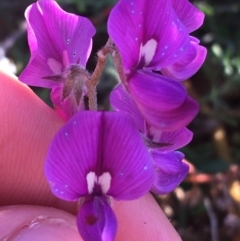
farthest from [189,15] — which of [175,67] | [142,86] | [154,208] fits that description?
[154,208]

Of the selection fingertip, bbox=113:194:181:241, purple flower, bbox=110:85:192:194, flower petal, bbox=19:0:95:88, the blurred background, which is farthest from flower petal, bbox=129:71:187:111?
the blurred background

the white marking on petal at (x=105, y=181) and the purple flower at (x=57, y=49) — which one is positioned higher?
the purple flower at (x=57, y=49)

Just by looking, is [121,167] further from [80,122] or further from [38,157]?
[38,157]

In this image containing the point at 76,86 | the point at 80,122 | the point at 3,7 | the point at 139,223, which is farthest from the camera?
the point at 3,7

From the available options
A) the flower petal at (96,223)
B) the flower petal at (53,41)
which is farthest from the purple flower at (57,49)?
the flower petal at (96,223)

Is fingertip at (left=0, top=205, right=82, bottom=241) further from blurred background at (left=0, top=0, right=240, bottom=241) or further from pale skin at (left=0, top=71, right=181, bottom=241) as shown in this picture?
blurred background at (left=0, top=0, right=240, bottom=241)

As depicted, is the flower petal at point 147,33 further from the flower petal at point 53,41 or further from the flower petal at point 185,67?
the flower petal at point 53,41

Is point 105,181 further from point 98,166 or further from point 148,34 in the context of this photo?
point 148,34
